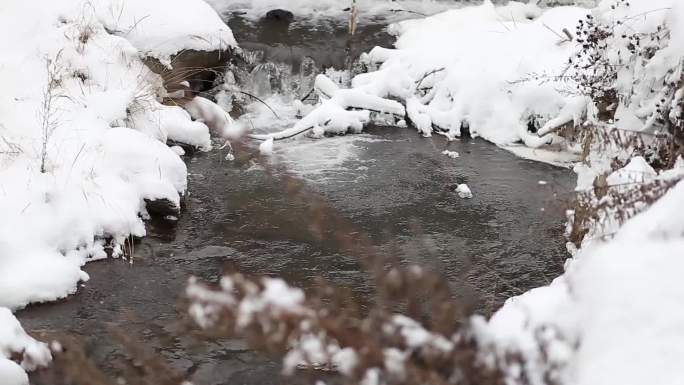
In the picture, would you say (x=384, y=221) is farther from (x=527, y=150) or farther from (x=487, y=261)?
(x=527, y=150)

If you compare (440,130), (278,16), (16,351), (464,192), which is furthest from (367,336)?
(278,16)

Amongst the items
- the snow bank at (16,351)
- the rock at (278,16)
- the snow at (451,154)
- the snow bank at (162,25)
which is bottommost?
the snow at (451,154)

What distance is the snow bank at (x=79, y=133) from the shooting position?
17.9ft

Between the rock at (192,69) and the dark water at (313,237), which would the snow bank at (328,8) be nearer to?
the rock at (192,69)

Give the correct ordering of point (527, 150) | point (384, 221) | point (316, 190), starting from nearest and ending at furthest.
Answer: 1. point (384, 221)
2. point (316, 190)
3. point (527, 150)

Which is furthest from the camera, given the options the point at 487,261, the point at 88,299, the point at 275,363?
the point at 487,261

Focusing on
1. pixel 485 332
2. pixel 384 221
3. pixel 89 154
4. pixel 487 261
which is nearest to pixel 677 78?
pixel 487 261

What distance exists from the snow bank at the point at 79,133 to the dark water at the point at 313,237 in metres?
0.26

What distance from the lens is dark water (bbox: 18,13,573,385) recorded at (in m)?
4.80

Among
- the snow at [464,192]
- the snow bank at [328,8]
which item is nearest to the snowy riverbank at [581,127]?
the snow bank at [328,8]

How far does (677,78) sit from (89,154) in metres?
4.76

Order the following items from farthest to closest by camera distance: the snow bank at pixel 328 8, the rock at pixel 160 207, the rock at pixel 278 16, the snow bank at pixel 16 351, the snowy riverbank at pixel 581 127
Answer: the snow bank at pixel 328 8, the rock at pixel 278 16, the rock at pixel 160 207, the snow bank at pixel 16 351, the snowy riverbank at pixel 581 127

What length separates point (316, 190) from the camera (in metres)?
7.05

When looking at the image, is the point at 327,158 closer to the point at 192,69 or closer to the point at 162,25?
the point at 192,69
